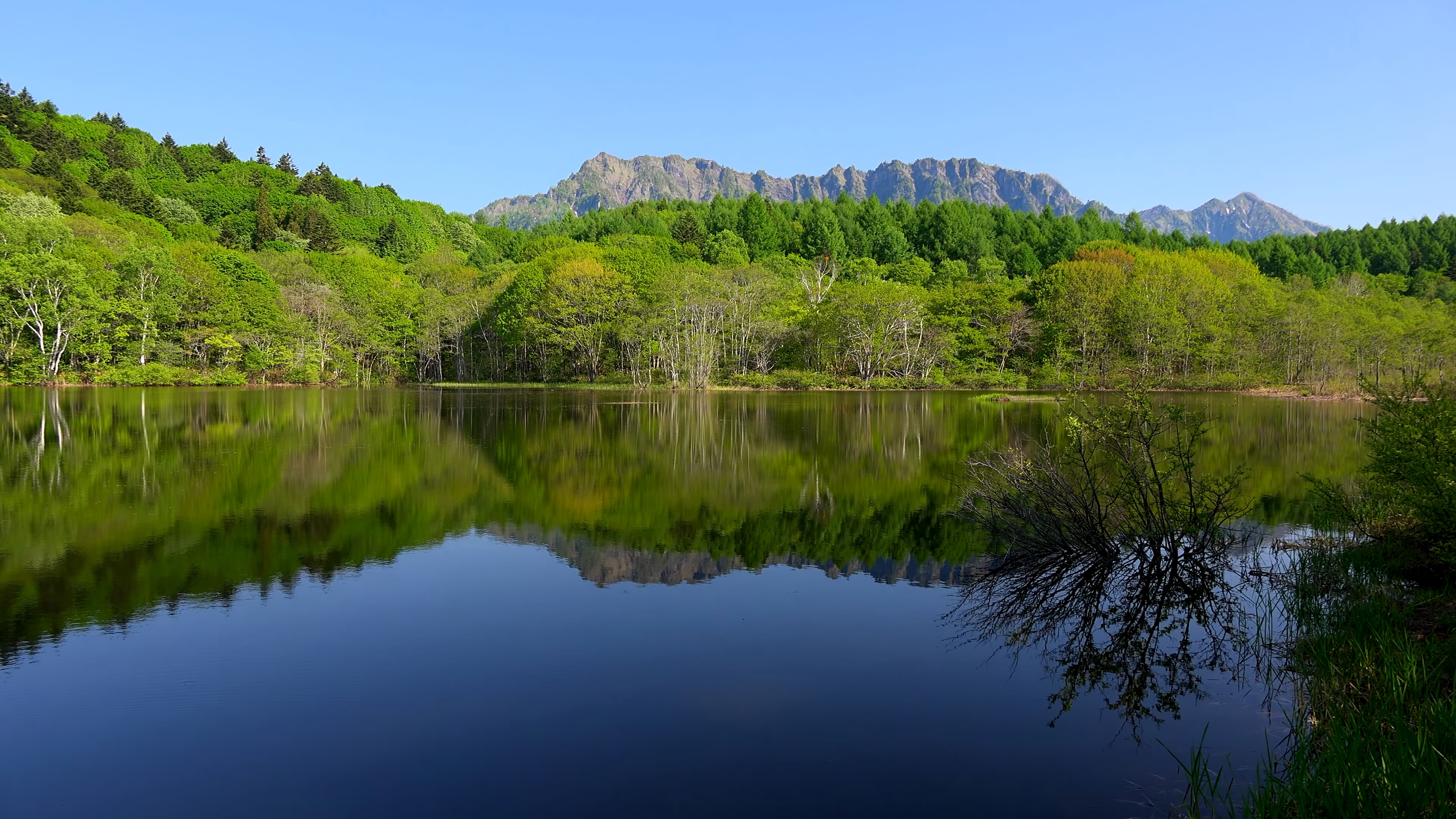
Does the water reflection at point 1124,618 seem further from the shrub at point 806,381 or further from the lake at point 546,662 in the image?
the shrub at point 806,381

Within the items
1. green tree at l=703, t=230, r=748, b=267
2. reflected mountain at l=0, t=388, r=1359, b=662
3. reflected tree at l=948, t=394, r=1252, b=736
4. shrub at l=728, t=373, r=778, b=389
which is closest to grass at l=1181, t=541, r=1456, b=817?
reflected tree at l=948, t=394, r=1252, b=736

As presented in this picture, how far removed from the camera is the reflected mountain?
11398 mm

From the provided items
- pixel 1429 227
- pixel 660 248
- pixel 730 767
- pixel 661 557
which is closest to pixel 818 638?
pixel 730 767

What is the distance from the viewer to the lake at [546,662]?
5.75 meters

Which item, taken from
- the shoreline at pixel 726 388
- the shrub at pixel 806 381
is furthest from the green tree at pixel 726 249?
the shoreline at pixel 726 388

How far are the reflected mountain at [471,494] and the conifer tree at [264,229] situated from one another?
2999 inches

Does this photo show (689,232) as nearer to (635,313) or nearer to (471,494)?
(635,313)

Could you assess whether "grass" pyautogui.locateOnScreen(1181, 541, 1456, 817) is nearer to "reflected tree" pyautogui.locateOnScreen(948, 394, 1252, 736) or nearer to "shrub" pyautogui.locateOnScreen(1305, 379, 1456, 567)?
"shrub" pyautogui.locateOnScreen(1305, 379, 1456, 567)

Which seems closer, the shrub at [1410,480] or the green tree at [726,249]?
the shrub at [1410,480]

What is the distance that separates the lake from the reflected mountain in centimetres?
10

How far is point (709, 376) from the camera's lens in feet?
229

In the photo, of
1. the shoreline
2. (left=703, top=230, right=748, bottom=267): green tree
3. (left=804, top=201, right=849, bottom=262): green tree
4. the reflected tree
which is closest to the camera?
the reflected tree

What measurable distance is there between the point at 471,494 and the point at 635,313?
5585cm

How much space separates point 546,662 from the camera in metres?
8.12
